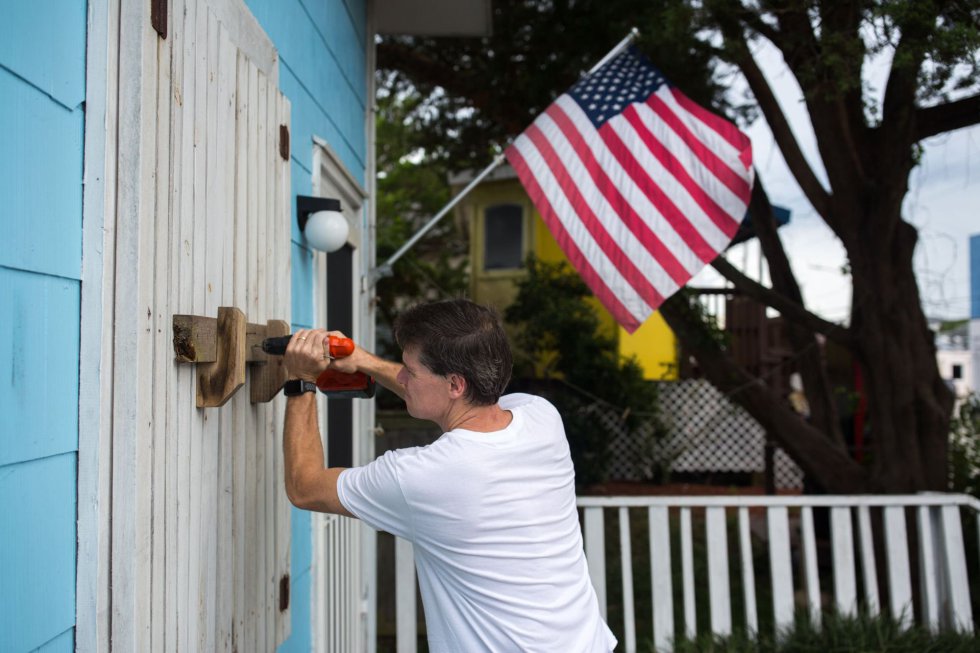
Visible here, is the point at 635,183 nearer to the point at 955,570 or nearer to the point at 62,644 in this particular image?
the point at 955,570

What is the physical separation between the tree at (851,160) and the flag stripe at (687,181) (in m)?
0.68

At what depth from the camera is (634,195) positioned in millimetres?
3996

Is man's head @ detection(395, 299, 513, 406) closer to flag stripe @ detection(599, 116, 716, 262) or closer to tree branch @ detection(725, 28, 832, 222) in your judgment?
flag stripe @ detection(599, 116, 716, 262)

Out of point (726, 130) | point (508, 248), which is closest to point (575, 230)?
point (726, 130)

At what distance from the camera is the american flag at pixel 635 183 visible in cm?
388

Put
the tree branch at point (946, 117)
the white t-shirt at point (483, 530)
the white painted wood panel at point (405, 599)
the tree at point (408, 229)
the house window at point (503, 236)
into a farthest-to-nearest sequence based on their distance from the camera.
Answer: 1. the house window at point (503, 236)
2. the tree at point (408, 229)
3. the tree branch at point (946, 117)
4. the white painted wood panel at point (405, 599)
5. the white t-shirt at point (483, 530)

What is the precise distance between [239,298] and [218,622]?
753mm

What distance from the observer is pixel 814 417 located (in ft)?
19.3

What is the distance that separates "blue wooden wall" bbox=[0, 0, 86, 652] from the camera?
3.98 feet

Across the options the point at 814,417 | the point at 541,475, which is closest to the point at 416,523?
the point at 541,475

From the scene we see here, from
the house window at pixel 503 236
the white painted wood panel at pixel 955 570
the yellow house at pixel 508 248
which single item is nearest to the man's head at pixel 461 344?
the white painted wood panel at pixel 955 570

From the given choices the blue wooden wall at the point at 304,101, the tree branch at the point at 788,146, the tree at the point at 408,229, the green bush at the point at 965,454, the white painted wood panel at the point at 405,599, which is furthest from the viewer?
the tree at the point at 408,229

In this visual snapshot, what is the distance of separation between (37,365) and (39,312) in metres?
0.08

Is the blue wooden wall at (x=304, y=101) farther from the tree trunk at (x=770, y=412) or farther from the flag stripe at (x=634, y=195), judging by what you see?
the tree trunk at (x=770, y=412)
